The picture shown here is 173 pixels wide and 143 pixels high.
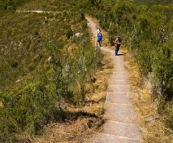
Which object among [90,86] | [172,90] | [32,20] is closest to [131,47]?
[90,86]

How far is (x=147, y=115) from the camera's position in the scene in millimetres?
8242

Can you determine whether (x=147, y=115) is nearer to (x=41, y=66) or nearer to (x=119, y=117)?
(x=119, y=117)

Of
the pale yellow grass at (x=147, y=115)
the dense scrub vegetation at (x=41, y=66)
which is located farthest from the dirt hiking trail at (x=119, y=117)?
the dense scrub vegetation at (x=41, y=66)

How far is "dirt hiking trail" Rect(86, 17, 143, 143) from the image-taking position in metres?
6.99

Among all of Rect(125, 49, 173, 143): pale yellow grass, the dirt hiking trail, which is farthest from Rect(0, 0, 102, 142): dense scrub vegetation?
Rect(125, 49, 173, 143): pale yellow grass

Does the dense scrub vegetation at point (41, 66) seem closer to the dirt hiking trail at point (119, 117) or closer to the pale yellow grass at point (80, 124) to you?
the pale yellow grass at point (80, 124)

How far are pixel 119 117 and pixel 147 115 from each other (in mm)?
905

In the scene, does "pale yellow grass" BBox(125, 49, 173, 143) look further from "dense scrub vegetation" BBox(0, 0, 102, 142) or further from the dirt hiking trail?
"dense scrub vegetation" BBox(0, 0, 102, 142)

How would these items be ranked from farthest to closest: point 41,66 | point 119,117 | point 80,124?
point 41,66 < point 119,117 < point 80,124

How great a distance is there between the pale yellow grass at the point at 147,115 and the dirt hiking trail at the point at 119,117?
194 millimetres

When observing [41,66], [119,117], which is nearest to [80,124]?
[119,117]

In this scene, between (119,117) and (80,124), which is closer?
(80,124)

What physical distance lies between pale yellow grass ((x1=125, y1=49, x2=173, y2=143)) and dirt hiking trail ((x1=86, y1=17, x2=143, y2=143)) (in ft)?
0.64

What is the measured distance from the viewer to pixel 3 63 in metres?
32.9
